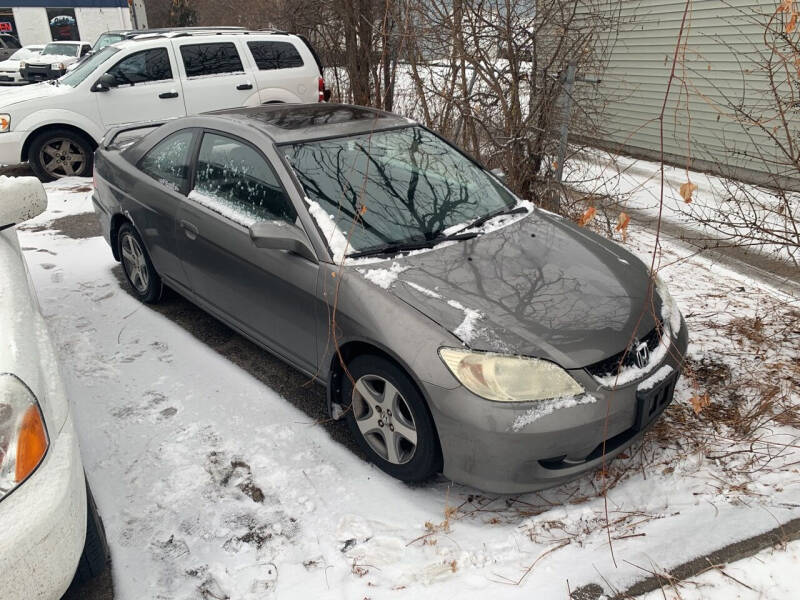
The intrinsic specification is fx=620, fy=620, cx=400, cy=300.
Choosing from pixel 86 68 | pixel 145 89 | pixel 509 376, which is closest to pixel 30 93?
pixel 86 68

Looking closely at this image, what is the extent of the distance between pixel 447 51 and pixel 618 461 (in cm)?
463

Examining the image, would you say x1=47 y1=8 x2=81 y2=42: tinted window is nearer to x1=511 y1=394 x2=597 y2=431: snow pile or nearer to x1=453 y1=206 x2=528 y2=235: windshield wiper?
x1=453 y1=206 x2=528 y2=235: windshield wiper

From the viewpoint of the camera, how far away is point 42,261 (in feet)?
18.5

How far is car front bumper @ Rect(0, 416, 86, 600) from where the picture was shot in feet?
5.64

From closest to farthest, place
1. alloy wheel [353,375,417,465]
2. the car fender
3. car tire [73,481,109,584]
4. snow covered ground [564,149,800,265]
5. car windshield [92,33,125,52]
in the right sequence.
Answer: car tire [73,481,109,584]
alloy wheel [353,375,417,465]
snow covered ground [564,149,800,265]
the car fender
car windshield [92,33,125,52]

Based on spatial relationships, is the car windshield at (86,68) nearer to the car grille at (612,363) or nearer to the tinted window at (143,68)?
the tinted window at (143,68)

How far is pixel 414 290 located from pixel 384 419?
63 cm

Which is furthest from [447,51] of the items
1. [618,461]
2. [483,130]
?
[618,461]

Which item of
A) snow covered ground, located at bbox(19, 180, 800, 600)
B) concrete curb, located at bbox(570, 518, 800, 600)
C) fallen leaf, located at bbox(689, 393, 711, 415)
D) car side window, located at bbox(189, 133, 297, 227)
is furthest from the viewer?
car side window, located at bbox(189, 133, 297, 227)

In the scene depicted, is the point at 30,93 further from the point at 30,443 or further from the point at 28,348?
the point at 30,443

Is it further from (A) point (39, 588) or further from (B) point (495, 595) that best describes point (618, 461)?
(A) point (39, 588)

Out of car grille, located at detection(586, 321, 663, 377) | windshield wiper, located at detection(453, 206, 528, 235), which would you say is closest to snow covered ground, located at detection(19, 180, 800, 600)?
car grille, located at detection(586, 321, 663, 377)

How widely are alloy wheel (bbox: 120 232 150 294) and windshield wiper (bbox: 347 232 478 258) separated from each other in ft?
7.41

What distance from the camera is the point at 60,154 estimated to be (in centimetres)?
841
